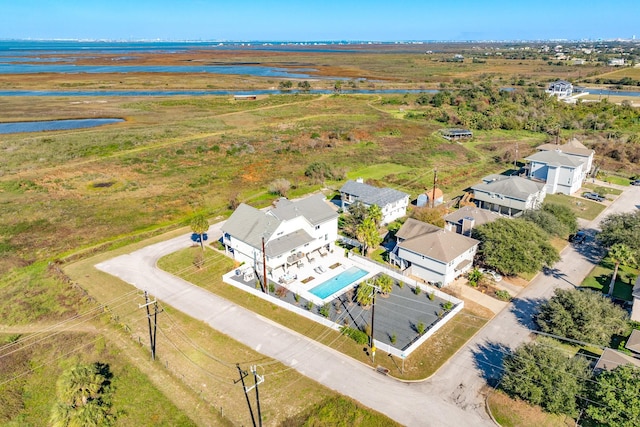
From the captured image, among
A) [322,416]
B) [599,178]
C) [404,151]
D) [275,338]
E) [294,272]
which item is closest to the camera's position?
[322,416]

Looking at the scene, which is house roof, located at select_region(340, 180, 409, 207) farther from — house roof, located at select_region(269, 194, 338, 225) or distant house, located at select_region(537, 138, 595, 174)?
distant house, located at select_region(537, 138, 595, 174)

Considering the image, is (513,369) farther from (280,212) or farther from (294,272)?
(280,212)

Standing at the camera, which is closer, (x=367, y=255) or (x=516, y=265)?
(x=516, y=265)

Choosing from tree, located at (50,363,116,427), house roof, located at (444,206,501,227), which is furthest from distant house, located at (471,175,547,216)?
tree, located at (50,363,116,427)

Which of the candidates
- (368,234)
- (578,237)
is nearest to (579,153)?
(578,237)

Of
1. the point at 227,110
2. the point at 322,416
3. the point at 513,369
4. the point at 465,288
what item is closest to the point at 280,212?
the point at 465,288

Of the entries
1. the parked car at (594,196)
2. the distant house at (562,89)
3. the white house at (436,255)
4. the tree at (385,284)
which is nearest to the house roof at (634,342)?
the white house at (436,255)

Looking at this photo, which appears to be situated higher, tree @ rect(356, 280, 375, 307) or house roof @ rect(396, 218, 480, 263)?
house roof @ rect(396, 218, 480, 263)
